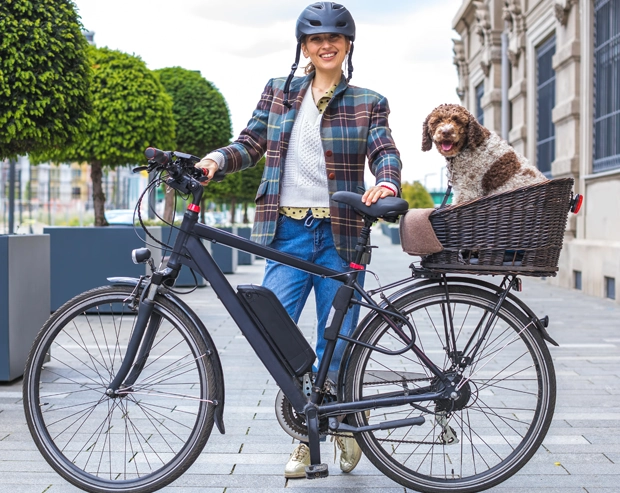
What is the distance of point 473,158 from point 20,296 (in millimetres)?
3419

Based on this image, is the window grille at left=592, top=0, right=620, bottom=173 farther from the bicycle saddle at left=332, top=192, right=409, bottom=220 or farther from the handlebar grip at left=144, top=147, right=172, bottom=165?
the handlebar grip at left=144, top=147, right=172, bottom=165

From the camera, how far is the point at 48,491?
3.52 metres

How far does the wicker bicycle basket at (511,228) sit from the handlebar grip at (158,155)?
98cm

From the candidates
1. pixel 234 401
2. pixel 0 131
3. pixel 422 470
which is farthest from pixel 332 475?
pixel 0 131

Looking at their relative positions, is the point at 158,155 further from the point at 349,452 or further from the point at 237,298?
the point at 349,452

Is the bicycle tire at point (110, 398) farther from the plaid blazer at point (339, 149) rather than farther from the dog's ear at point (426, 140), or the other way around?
the dog's ear at point (426, 140)

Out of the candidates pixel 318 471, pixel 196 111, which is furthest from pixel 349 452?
pixel 196 111

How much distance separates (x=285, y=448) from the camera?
419cm

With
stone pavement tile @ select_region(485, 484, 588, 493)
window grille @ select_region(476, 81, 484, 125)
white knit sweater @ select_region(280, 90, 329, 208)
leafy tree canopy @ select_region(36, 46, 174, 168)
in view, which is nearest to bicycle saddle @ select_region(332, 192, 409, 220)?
white knit sweater @ select_region(280, 90, 329, 208)

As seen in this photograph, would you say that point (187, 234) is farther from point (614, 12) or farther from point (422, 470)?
point (614, 12)

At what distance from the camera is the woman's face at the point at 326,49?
3590mm

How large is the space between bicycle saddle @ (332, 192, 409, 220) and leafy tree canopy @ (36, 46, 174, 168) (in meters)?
8.07

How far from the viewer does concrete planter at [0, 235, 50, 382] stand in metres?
5.55

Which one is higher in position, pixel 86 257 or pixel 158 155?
pixel 158 155
